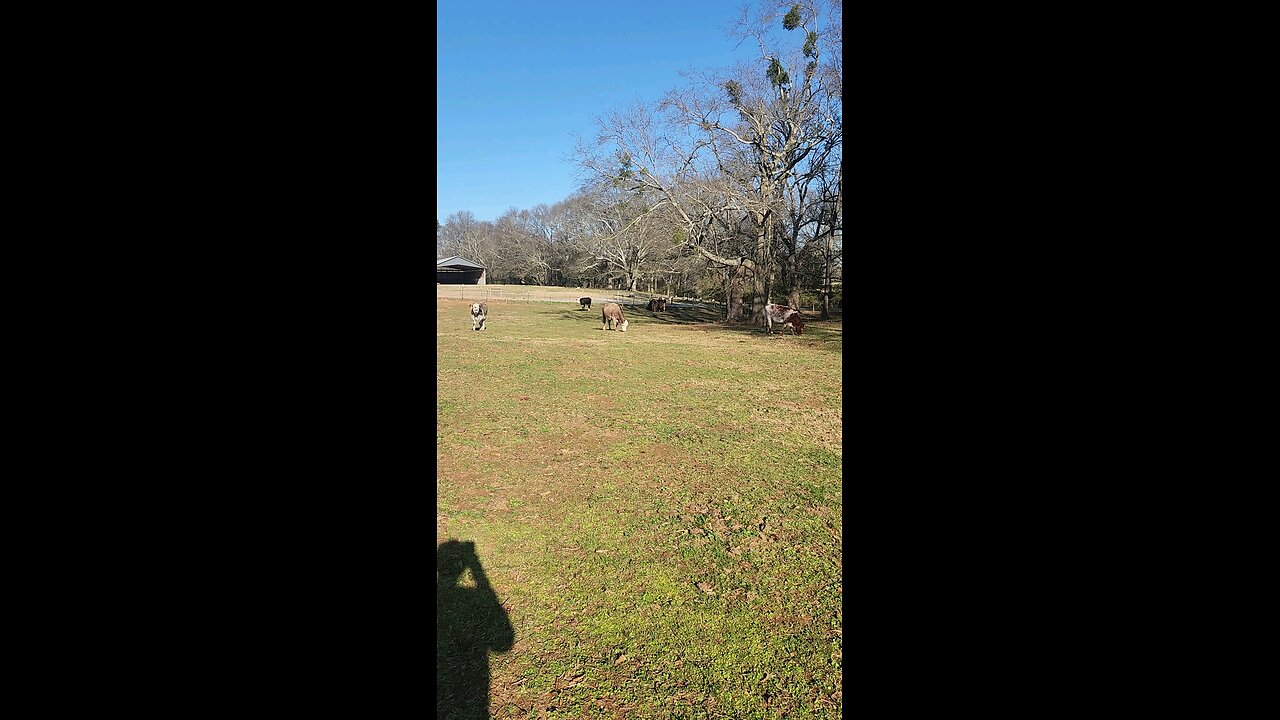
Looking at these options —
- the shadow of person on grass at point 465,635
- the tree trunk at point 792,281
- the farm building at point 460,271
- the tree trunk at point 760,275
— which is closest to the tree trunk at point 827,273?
the tree trunk at point 792,281

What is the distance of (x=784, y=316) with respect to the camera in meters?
23.6

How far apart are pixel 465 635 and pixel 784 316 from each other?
69.4 feet

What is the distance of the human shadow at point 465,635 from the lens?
3.05 m

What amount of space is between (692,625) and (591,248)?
50.1 metres

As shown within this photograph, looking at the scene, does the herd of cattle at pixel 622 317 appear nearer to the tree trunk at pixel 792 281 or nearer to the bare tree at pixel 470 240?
the tree trunk at pixel 792 281

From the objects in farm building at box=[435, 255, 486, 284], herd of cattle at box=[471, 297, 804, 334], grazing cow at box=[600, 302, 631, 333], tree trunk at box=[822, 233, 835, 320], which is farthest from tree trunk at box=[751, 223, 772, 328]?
→ farm building at box=[435, 255, 486, 284]

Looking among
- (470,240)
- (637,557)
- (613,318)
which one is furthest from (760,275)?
(470,240)

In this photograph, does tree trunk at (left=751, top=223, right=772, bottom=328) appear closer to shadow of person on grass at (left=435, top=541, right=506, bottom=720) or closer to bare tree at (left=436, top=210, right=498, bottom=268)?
shadow of person on grass at (left=435, top=541, right=506, bottom=720)

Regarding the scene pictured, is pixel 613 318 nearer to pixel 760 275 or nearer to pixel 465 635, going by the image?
pixel 760 275

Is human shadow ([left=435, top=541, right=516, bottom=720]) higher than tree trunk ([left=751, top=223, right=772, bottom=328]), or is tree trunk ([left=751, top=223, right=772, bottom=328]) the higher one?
tree trunk ([left=751, top=223, right=772, bottom=328])

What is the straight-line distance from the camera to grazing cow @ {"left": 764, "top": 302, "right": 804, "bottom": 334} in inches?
896
